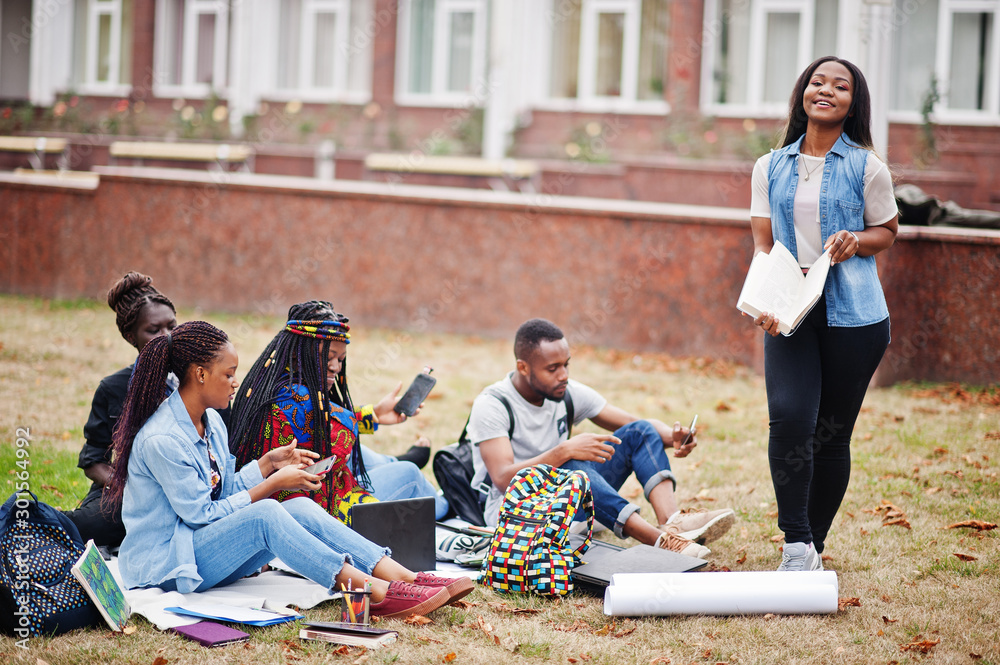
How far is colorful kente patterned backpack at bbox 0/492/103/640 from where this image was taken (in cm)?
376

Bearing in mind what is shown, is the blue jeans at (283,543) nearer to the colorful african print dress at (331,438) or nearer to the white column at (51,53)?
the colorful african print dress at (331,438)

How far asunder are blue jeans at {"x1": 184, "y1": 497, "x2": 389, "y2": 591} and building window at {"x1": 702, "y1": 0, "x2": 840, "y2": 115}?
13.9 metres

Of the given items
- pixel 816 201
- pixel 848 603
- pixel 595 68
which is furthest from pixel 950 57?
pixel 848 603

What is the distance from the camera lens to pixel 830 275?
4.27 meters

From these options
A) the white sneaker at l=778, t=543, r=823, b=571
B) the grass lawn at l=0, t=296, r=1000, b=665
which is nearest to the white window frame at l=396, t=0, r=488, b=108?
the grass lawn at l=0, t=296, r=1000, b=665

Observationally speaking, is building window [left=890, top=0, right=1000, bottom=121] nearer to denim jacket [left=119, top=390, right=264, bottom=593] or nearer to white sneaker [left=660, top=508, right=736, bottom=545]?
white sneaker [left=660, top=508, right=736, bottom=545]

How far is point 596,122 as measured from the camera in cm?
1734

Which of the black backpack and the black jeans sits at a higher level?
the black jeans

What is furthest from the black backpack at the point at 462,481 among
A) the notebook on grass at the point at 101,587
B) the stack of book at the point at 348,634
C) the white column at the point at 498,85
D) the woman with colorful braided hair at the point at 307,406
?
the white column at the point at 498,85

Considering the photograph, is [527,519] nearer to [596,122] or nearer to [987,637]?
[987,637]

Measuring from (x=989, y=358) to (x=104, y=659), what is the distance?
7791mm

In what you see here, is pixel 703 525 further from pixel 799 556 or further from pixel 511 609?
pixel 511 609

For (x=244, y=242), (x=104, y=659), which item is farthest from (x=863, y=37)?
(x=104, y=659)

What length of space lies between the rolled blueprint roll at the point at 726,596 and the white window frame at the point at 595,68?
1394cm
